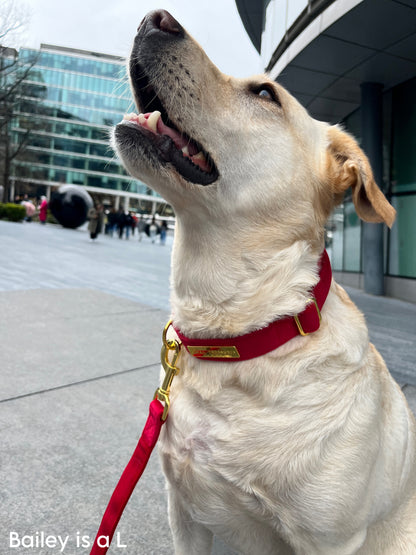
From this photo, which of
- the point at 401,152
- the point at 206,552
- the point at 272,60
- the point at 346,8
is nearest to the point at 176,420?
the point at 206,552

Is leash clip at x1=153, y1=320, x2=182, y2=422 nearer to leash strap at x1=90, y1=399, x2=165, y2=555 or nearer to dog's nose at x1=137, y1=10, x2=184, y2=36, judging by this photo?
leash strap at x1=90, y1=399, x2=165, y2=555

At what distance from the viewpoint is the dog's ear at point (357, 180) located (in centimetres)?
177

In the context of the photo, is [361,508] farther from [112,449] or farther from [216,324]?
[112,449]

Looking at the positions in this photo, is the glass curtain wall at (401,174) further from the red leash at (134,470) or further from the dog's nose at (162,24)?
the red leash at (134,470)

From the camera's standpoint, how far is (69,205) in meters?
29.9

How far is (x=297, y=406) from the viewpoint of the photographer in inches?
58.2

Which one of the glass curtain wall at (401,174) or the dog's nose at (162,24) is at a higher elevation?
the glass curtain wall at (401,174)

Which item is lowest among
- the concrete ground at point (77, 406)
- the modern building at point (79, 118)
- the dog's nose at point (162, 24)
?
the concrete ground at point (77, 406)

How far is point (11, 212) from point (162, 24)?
3141cm

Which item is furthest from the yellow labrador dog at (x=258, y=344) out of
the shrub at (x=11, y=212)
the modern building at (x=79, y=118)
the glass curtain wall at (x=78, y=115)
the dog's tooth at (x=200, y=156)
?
the glass curtain wall at (x=78, y=115)

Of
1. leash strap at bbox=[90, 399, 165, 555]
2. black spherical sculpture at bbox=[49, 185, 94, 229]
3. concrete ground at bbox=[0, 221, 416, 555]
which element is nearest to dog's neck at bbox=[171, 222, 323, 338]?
leash strap at bbox=[90, 399, 165, 555]

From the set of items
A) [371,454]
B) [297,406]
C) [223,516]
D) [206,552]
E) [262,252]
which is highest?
[262,252]

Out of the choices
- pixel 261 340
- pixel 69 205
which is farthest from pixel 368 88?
pixel 69 205

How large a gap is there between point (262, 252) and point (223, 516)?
923 mm
